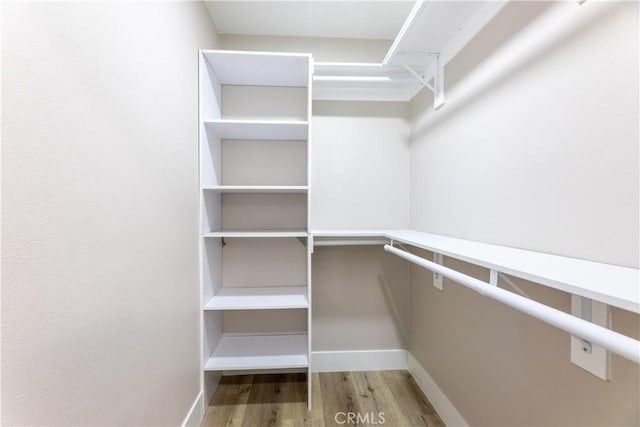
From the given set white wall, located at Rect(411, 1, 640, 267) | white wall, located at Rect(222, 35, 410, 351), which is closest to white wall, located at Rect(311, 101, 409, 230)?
white wall, located at Rect(222, 35, 410, 351)

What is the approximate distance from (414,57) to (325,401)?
2052 millimetres

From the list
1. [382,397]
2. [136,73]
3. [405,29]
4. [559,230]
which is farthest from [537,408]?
[136,73]

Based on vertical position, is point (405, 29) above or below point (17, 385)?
above

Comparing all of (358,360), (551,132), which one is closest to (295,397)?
(358,360)

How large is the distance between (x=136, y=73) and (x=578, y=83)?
1343mm

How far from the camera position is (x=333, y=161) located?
6.18ft

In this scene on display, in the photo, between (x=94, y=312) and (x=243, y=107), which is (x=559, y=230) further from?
(x=243, y=107)

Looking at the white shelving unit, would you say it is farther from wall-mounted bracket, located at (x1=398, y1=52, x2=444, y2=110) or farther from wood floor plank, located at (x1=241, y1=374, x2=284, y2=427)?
wall-mounted bracket, located at (x1=398, y1=52, x2=444, y2=110)

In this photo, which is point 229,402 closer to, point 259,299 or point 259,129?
point 259,299

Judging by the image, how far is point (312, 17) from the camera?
1633 millimetres

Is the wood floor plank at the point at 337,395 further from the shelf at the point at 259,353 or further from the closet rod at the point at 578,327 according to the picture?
the closet rod at the point at 578,327

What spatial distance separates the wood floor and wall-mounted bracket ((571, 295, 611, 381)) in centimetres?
101

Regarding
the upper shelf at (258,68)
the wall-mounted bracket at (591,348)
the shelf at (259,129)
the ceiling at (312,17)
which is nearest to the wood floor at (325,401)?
the wall-mounted bracket at (591,348)

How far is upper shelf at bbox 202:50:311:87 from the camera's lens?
148 centimetres
